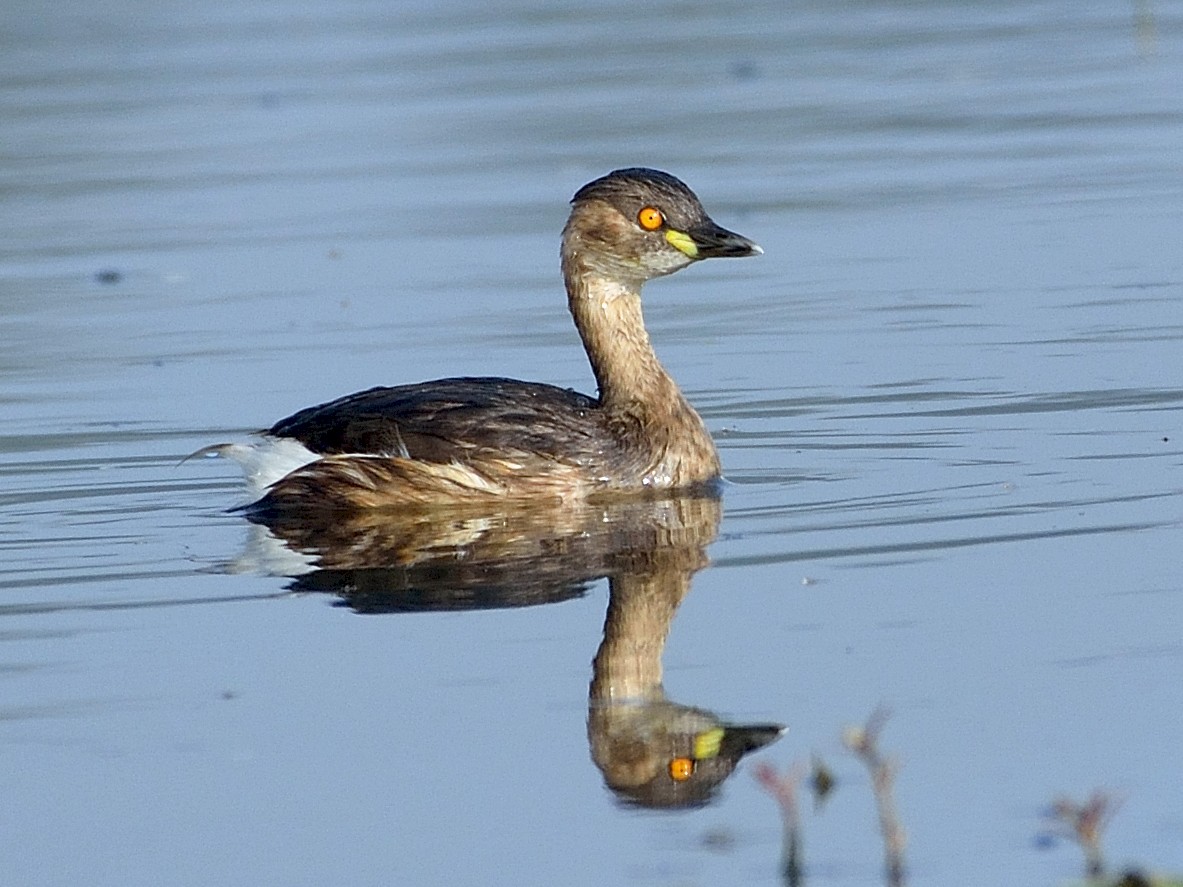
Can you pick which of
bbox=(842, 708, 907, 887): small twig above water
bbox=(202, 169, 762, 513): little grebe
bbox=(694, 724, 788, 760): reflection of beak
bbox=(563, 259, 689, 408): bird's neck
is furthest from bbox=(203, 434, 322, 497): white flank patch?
bbox=(842, 708, 907, 887): small twig above water

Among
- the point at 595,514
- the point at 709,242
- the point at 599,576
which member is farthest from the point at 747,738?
the point at 709,242

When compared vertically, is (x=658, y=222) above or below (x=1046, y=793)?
above

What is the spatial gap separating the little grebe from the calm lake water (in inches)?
9.3

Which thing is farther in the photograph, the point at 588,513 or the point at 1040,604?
the point at 588,513

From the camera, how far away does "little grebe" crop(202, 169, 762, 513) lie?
8859mm

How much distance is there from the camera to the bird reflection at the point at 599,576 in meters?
5.57

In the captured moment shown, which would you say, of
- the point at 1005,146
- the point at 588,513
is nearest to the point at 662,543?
the point at 588,513

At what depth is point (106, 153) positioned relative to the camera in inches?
746

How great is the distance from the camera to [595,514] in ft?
28.5

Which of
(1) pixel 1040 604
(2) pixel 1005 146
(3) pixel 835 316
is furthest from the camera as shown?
(2) pixel 1005 146

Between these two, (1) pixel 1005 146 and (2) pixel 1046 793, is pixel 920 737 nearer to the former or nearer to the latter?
(2) pixel 1046 793

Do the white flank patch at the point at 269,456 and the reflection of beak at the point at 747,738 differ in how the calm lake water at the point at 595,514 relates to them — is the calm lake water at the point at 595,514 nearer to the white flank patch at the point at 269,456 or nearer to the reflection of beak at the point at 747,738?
the reflection of beak at the point at 747,738

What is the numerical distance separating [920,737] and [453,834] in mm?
1051

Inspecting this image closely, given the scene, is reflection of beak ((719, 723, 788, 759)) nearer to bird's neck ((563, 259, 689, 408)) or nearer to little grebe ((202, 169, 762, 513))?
little grebe ((202, 169, 762, 513))
